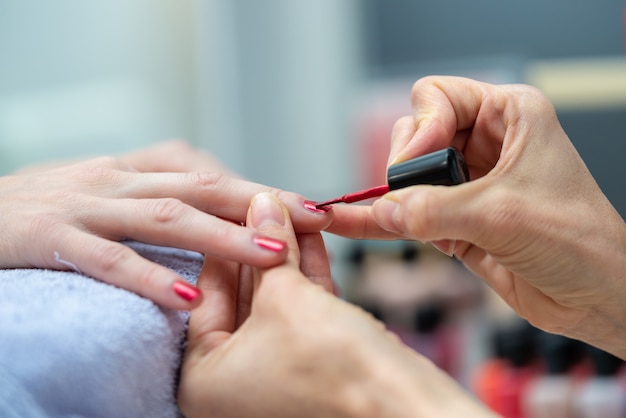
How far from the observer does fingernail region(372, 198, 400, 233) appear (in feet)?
1.97

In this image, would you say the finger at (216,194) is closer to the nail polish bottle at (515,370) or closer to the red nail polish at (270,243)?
the red nail polish at (270,243)

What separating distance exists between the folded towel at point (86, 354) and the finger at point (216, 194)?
0.53ft

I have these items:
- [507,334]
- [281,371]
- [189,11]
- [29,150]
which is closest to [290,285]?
[281,371]

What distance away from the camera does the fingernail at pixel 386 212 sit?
0.60 m

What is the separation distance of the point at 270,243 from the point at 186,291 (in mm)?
84

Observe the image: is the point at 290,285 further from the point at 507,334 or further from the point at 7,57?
the point at 7,57

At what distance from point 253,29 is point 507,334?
4.07ft

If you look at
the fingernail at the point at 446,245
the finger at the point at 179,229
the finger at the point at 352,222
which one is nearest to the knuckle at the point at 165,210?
the finger at the point at 179,229

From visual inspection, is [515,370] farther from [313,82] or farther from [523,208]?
[313,82]

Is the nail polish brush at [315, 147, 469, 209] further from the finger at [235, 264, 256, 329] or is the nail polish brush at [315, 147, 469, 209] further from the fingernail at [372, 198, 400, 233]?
the finger at [235, 264, 256, 329]

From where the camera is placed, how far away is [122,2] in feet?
5.76

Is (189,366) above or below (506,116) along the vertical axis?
below

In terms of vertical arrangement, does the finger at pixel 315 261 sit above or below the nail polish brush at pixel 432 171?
below

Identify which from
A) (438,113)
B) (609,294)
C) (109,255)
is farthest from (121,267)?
(609,294)
